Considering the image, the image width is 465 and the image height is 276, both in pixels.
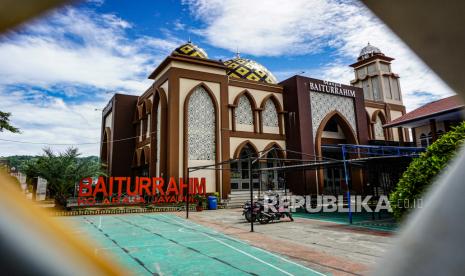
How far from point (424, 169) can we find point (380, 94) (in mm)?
25199

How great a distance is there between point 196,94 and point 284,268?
614 inches

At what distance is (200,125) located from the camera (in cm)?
1917

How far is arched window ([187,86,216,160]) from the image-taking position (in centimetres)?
1873

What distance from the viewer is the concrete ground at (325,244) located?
5.22 meters

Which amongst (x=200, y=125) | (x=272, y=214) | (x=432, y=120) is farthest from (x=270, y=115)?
(x=272, y=214)

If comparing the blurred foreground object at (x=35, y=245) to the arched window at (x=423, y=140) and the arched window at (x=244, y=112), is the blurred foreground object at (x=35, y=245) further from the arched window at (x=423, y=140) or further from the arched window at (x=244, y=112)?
the arched window at (x=423, y=140)

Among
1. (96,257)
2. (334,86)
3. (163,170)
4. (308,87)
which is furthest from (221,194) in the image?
(96,257)

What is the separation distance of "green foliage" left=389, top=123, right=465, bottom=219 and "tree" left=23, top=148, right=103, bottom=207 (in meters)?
15.1

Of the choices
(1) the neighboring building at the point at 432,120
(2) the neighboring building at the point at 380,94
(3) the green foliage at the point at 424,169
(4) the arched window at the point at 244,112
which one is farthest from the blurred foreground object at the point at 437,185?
(2) the neighboring building at the point at 380,94

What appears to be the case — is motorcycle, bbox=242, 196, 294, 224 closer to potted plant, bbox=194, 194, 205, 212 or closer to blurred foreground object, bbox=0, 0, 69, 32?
potted plant, bbox=194, 194, 205, 212

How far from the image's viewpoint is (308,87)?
22.1 m

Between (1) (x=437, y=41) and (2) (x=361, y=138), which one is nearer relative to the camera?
(1) (x=437, y=41)

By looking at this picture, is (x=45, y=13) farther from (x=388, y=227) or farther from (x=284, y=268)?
(x=388, y=227)

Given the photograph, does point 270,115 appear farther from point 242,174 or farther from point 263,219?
point 263,219
